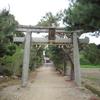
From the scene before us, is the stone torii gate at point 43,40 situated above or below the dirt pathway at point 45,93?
above

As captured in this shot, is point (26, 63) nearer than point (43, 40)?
Yes

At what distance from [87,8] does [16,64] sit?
934 centimetres

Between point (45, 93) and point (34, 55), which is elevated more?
point (34, 55)

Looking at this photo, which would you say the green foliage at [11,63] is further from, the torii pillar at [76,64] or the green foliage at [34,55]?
the torii pillar at [76,64]

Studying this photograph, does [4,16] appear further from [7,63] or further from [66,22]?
[7,63]

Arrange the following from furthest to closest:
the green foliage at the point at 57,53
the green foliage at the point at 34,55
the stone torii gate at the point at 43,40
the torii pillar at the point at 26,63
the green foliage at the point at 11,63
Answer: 1. the green foliage at the point at 34,55
2. the green foliage at the point at 57,53
3. the green foliage at the point at 11,63
4. the stone torii gate at the point at 43,40
5. the torii pillar at the point at 26,63

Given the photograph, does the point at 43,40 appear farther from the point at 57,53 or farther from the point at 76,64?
the point at 57,53

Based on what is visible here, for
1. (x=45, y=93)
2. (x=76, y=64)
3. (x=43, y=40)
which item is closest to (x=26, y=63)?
(x=43, y=40)

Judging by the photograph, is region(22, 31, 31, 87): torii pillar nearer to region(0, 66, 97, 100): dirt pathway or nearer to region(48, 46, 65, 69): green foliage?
region(0, 66, 97, 100): dirt pathway

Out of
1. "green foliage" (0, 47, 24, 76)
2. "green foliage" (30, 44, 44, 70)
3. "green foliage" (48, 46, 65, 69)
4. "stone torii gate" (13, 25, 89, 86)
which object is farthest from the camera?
"green foliage" (30, 44, 44, 70)

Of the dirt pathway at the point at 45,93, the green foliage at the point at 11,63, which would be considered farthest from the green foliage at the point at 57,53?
the dirt pathway at the point at 45,93

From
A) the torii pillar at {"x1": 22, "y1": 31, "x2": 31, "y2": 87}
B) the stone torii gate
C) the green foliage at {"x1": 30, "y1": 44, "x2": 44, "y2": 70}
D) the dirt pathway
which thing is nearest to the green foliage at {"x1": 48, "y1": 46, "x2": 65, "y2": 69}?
the green foliage at {"x1": 30, "y1": 44, "x2": 44, "y2": 70}

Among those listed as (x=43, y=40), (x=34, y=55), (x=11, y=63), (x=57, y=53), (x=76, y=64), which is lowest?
(x=11, y=63)

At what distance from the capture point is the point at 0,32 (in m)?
3.73
